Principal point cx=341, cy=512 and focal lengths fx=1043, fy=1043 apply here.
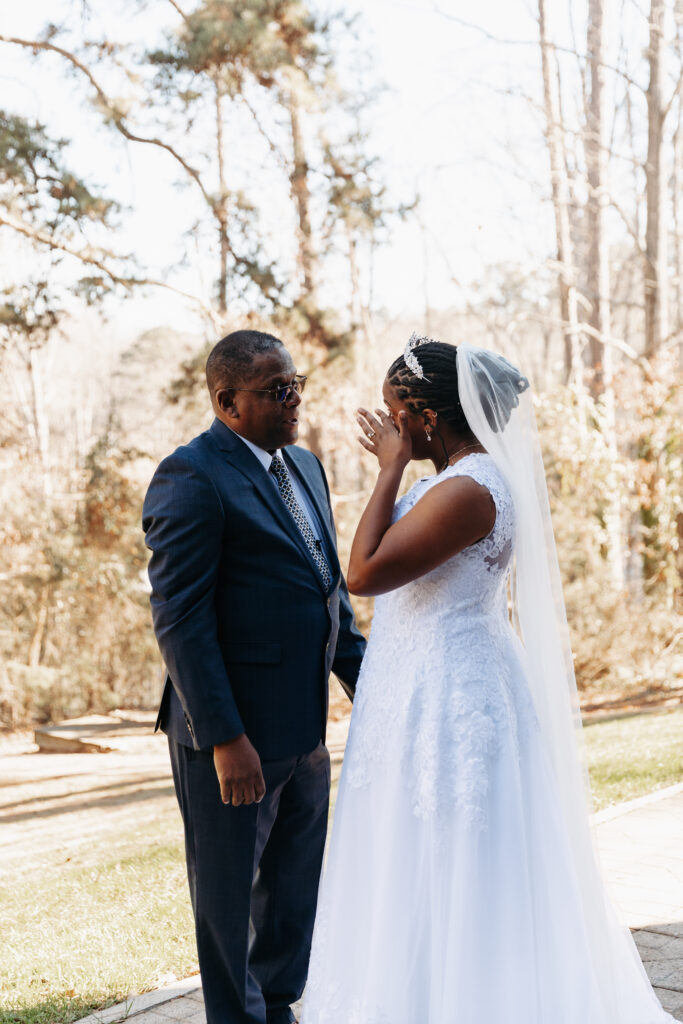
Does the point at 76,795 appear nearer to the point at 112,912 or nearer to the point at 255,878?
the point at 112,912

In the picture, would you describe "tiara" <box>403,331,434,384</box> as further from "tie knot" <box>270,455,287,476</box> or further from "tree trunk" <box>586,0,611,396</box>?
"tree trunk" <box>586,0,611,396</box>

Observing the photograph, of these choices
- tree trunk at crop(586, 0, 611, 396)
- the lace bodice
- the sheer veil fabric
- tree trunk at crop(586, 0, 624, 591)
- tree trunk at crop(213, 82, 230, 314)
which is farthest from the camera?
tree trunk at crop(586, 0, 611, 396)

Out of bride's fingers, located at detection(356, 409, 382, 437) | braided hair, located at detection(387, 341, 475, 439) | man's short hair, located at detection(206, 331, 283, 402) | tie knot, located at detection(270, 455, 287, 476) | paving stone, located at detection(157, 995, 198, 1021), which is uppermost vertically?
man's short hair, located at detection(206, 331, 283, 402)

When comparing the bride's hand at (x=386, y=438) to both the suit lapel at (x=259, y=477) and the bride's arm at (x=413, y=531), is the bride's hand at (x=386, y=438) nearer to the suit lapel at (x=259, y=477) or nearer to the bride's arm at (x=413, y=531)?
the bride's arm at (x=413, y=531)

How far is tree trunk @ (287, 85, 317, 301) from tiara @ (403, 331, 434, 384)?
34.4ft

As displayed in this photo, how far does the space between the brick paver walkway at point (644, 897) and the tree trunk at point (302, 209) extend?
29.7 feet

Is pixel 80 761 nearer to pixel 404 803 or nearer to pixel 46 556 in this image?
pixel 46 556

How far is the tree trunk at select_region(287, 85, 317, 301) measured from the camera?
1330 centimetres

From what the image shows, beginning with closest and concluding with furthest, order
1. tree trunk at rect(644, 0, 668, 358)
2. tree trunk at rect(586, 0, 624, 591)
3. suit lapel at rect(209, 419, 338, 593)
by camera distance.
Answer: suit lapel at rect(209, 419, 338, 593) → tree trunk at rect(586, 0, 624, 591) → tree trunk at rect(644, 0, 668, 358)

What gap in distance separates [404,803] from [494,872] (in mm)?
288

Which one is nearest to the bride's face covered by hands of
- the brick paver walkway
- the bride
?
the bride

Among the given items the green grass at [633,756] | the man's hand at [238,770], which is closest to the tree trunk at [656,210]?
the green grass at [633,756]

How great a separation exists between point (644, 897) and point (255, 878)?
1.80 metres

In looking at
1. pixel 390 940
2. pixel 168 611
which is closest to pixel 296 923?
pixel 390 940
